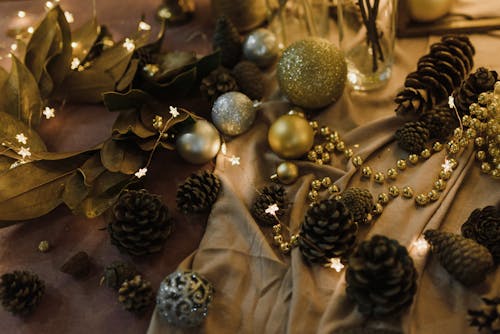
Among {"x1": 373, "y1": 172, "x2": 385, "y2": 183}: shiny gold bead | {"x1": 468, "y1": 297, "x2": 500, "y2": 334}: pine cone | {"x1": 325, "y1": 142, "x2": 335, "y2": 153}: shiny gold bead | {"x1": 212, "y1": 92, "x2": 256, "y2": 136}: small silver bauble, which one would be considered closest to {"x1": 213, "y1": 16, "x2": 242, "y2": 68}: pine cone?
{"x1": 212, "y1": 92, "x2": 256, "y2": 136}: small silver bauble

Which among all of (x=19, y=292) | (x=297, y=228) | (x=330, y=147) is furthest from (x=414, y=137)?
(x=19, y=292)

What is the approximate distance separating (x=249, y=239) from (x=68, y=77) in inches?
18.7

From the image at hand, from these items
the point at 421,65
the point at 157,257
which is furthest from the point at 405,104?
the point at 157,257

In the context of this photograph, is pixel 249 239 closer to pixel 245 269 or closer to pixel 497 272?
pixel 245 269

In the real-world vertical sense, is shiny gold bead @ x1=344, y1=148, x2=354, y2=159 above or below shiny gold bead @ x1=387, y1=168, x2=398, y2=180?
above

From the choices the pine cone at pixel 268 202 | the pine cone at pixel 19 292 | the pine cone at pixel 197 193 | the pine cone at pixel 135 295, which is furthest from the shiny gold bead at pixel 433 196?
the pine cone at pixel 19 292

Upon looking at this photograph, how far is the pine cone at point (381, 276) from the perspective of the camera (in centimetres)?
60

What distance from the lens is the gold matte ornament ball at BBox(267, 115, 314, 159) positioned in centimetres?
83

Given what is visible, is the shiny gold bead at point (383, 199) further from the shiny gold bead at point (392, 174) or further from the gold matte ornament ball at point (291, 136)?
the gold matte ornament ball at point (291, 136)

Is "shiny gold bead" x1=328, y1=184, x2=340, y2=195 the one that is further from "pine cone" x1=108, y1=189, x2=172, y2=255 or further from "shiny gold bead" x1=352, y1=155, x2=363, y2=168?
"pine cone" x1=108, y1=189, x2=172, y2=255

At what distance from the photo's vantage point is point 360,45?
1.00 metres

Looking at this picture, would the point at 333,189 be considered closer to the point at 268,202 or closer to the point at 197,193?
the point at 268,202

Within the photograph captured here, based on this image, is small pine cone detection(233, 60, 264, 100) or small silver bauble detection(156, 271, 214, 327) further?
small pine cone detection(233, 60, 264, 100)

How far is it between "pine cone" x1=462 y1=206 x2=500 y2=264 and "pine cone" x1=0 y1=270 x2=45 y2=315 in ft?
1.99
